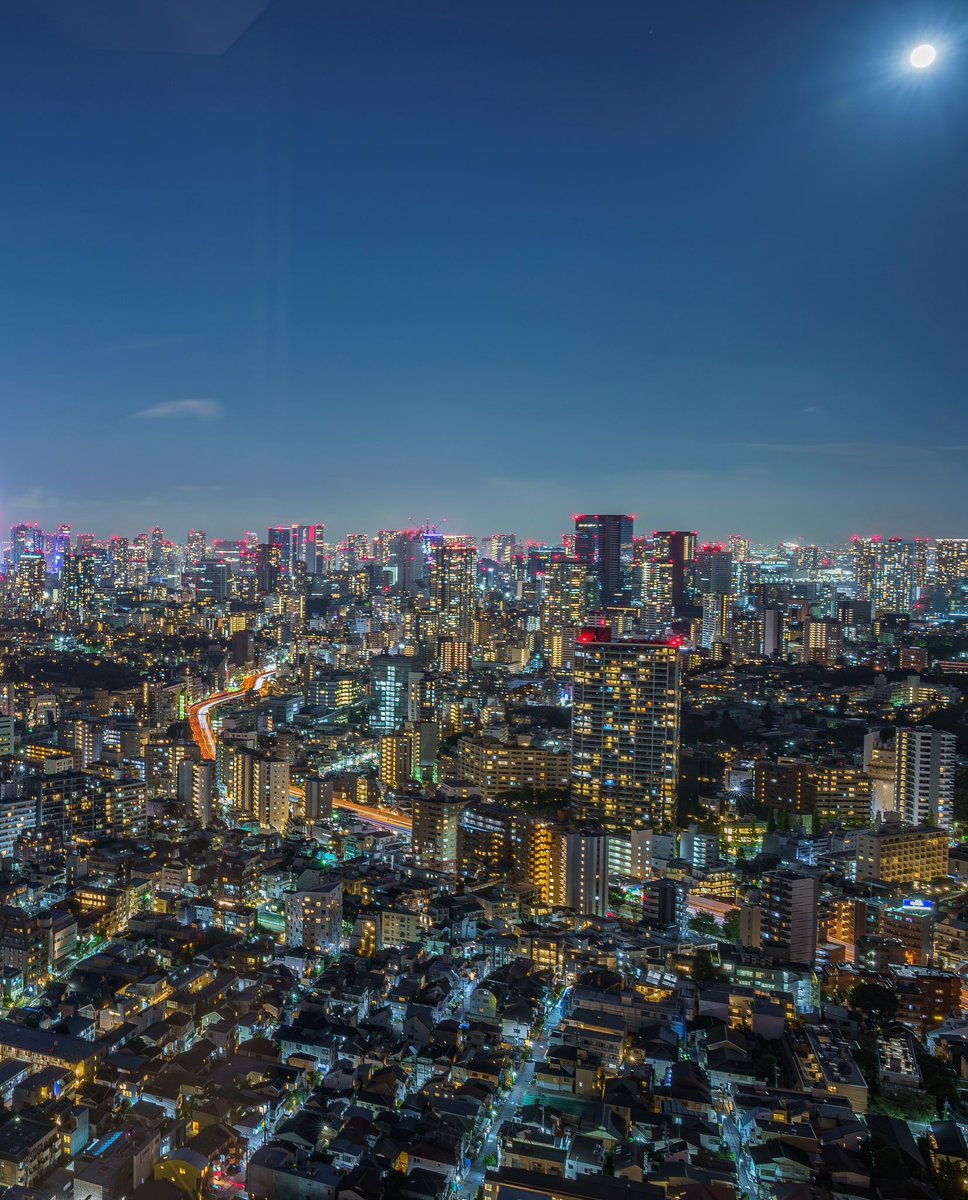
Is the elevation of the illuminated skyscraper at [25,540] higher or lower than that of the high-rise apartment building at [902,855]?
higher

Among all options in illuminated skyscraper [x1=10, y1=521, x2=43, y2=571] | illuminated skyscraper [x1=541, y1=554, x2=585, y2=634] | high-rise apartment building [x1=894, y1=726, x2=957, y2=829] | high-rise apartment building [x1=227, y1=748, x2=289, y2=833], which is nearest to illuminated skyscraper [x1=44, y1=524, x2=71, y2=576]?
illuminated skyscraper [x1=10, y1=521, x2=43, y2=571]

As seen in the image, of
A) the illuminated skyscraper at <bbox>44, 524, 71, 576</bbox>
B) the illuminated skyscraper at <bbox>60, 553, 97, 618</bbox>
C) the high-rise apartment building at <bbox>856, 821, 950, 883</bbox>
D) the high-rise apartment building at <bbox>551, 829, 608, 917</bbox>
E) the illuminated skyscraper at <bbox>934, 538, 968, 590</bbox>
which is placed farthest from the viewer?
the illuminated skyscraper at <bbox>44, 524, 71, 576</bbox>

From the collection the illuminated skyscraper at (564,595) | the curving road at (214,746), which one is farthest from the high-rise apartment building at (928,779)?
the illuminated skyscraper at (564,595)

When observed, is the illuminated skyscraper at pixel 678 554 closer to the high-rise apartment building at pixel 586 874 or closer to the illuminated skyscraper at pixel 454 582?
the illuminated skyscraper at pixel 454 582

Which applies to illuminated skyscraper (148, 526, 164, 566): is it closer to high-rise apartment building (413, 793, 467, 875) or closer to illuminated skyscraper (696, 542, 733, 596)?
illuminated skyscraper (696, 542, 733, 596)

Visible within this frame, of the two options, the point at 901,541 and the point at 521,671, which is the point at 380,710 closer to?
the point at 521,671

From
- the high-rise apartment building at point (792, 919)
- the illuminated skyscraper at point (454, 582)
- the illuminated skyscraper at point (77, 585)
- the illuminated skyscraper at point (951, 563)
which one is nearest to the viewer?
the high-rise apartment building at point (792, 919)

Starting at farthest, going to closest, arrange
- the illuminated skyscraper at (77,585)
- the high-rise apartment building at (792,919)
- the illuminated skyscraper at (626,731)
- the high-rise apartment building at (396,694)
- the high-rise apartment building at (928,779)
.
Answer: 1. the illuminated skyscraper at (77,585)
2. the high-rise apartment building at (396,694)
3. the illuminated skyscraper at (626,731)
4. the high-rise apartment building at (928,779)
5. the high-rise apartment building at (792,919)

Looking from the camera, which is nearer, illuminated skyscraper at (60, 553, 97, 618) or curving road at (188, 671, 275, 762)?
curving road at (188, 671, 275, 762)
